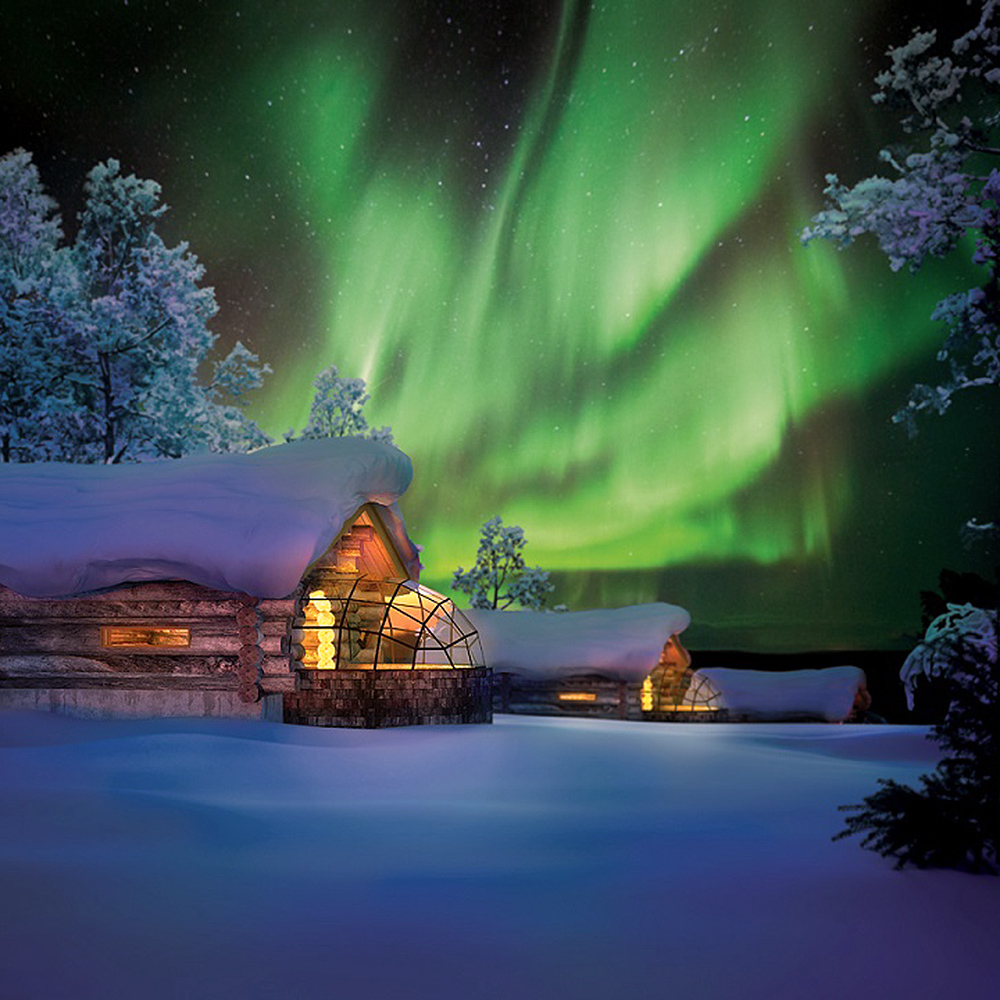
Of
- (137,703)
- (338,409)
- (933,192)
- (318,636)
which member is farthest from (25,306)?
(933,192)

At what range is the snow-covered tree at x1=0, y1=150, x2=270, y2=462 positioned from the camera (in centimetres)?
2639

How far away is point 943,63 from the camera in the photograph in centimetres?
1459

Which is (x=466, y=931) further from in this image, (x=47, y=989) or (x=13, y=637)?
(x=13, y=637)

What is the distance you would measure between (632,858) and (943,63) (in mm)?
11735

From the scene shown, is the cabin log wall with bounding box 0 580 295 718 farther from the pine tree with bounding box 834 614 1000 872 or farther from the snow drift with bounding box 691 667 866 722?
the snow drift with bounding box 691 667 866 722

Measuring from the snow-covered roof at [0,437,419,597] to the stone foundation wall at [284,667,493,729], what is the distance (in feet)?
6.72

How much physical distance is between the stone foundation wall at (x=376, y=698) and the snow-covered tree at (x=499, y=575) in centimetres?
2706

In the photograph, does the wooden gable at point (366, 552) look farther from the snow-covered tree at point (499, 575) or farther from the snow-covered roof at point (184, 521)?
the snow-covered tree at point (499, 575)

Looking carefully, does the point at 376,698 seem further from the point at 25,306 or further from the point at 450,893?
the point at 25,306

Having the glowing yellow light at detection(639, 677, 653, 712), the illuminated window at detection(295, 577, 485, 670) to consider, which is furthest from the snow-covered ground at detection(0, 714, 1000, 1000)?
the glowing yellow light at detection(639, 677, 653, 712)

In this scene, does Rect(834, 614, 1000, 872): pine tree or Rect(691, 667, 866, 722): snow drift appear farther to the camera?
Rect(691, 667, 866, 722): snow drift

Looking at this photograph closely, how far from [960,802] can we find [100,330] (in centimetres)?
2378

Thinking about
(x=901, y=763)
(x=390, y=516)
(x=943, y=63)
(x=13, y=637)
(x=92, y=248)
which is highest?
(x=92, y=248)

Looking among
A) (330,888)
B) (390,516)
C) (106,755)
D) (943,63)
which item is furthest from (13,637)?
(943,63)
